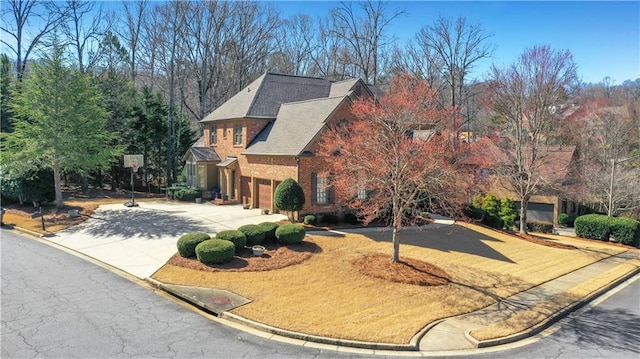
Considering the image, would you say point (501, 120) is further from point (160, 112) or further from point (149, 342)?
point (160, 112)

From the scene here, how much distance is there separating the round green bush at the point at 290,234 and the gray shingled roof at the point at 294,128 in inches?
225

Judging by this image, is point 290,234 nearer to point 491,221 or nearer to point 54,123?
point 491,221

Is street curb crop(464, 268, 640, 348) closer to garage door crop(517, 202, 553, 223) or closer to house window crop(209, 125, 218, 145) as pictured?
garage door crop(517, 202, 553, 223)

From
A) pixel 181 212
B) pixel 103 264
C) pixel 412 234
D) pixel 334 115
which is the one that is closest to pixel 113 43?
pixel 181 212

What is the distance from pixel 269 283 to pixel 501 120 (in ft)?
76.6

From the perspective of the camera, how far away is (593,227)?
90.2ft

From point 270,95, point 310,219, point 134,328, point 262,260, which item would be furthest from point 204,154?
point 134,328

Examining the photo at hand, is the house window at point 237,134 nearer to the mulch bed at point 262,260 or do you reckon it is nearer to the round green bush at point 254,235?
the round green bush at point 254,235

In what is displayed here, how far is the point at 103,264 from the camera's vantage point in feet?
49.2

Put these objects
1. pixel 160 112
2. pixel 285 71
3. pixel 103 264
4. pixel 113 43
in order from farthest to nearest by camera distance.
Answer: pixel 285 71, pixel 113 43, pixel 160 112, pixel 103 264

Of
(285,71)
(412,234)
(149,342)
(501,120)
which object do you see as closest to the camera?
(149,342)

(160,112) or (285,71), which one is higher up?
(285,71)

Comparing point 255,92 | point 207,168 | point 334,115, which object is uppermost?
point 255,92

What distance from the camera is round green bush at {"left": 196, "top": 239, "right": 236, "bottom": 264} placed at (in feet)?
47.1
